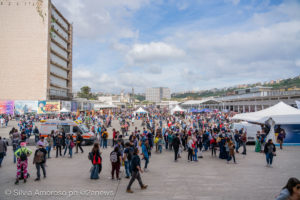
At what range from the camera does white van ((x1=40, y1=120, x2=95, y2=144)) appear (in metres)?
15.1

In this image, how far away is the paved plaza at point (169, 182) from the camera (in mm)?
5949

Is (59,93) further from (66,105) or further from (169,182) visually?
(169,182)

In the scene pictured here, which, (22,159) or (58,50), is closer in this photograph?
(22,159)

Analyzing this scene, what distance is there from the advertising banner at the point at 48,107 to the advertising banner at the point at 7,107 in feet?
18.7

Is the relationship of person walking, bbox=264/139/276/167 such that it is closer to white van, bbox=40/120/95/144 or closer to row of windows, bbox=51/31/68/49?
white van, bbox=40/120/95/144

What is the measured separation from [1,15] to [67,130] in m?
49.7

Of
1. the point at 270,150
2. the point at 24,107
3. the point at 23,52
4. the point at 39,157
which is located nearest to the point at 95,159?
the point at 39,157

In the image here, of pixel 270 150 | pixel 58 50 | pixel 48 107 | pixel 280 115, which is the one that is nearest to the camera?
pixel 270 150

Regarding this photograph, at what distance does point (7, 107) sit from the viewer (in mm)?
42906

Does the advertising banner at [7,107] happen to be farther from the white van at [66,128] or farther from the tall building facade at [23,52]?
the white van at [66,128]

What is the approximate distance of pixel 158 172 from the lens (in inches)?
329

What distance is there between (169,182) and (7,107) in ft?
156

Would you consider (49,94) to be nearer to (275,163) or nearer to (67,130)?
(67,130)

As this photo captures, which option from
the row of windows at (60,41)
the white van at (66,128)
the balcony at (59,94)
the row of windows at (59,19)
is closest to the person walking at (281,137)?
the white van at (66,128)
